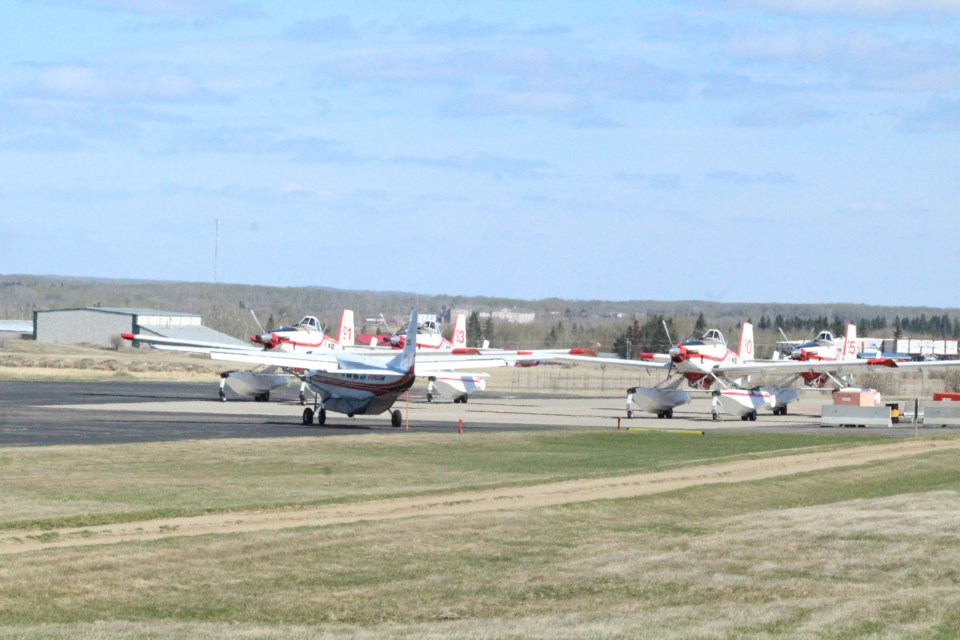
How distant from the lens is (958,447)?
129 feet

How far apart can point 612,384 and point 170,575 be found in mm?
89439

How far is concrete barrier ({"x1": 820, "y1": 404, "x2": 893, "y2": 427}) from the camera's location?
51156 millimetres

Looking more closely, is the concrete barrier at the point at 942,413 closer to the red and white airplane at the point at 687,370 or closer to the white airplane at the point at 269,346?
the red and white airplane at the point at 687,370

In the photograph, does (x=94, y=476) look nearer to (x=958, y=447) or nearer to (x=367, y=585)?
(x=367, y=585)

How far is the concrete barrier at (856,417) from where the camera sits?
5116cm

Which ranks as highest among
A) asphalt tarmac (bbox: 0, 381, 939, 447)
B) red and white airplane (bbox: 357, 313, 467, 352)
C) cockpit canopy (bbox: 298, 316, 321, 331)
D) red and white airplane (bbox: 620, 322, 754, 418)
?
cockpit canopy (bbox: 298, 316, 321, 331)

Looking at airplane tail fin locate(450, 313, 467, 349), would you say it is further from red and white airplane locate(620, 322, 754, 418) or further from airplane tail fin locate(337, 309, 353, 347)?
red and white airplane locate(620, 322, 754, 418)

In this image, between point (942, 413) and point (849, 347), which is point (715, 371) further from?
point (849, 347)

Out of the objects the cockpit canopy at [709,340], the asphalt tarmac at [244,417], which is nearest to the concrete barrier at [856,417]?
the asphalt tarmac at [244,417]

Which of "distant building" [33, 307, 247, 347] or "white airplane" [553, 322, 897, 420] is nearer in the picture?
"white airplane" [553, 322, 897, 420]

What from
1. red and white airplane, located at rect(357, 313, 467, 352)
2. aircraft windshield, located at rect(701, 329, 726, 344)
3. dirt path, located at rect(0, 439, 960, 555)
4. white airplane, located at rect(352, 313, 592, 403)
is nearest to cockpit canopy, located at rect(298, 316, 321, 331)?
white airplane, located at rect(352, 313, 592, 403)

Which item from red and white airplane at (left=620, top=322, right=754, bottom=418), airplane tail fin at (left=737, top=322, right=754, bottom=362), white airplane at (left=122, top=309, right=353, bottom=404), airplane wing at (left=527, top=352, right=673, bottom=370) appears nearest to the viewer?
red and white airplane at (left=620, top=322, right=754, bottom=418)

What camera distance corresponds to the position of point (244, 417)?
46375mm

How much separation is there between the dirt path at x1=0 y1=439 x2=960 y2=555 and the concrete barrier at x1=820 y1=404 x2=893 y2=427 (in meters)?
17.0
